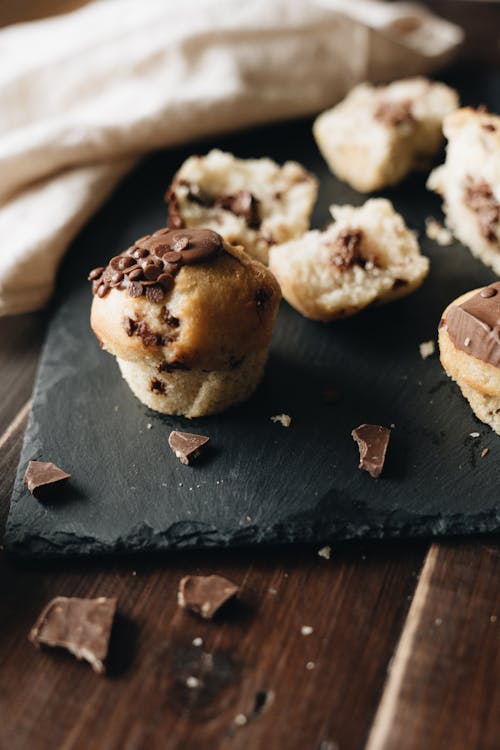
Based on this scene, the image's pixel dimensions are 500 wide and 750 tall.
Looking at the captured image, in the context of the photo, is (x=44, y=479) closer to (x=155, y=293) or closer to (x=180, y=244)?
(x=155, y=293)

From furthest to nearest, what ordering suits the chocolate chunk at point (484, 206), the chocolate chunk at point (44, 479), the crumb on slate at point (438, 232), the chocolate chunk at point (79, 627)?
1. the crumb on slate at point (438, 232)
2. the chocolate chunk at point (484, 206)
3. the chocolate chunk at point (44, 479)
4. the chocolate chunk at point (79, 627)

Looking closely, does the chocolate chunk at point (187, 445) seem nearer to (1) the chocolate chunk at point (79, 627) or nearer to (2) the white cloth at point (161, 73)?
(1) the chocolate chunk at point (79, 627)

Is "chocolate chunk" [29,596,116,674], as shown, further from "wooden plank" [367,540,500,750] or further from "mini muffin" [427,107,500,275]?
"mini muffin" [427,107,500,275]

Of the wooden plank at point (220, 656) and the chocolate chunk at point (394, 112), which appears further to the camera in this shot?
the chocolate chunk at point (394, 112)

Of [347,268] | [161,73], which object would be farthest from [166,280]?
[161,73]

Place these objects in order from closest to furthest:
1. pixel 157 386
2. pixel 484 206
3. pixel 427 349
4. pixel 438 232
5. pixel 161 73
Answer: pixel 157 386
pixel 427 349
pixel 484 206
pixel 438 232
pixel 161 73

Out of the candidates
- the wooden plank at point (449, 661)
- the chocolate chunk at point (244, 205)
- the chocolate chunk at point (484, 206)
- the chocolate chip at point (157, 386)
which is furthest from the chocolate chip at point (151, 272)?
the chocolate chunk at point (484, 206)

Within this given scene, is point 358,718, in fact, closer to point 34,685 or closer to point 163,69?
point 34,685

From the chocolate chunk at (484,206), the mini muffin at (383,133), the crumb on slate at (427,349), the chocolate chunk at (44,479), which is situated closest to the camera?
the chocolate chunk at (44,479)
